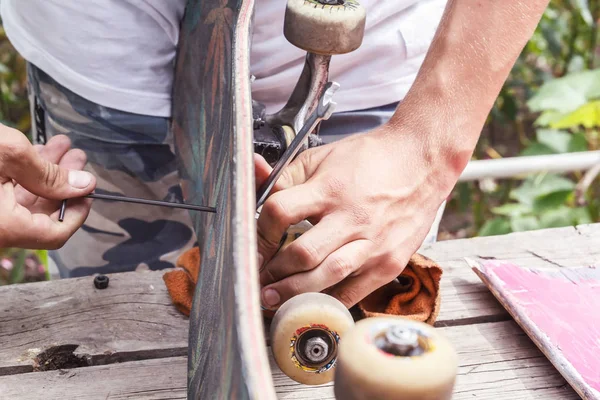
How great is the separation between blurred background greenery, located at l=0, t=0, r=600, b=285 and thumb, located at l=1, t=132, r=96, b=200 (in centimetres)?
109

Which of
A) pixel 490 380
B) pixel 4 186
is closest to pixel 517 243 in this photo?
pixel 490 380

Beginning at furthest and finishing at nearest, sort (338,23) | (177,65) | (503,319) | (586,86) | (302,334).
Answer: (586,86), (177,65), (503,319), (338,23), (302,334)

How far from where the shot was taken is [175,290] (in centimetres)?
86

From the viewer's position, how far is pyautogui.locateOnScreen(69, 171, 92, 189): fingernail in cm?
75

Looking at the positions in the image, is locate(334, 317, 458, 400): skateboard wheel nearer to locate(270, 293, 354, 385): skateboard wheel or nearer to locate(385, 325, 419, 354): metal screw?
locate(385, 325, 419, 354): metal screw

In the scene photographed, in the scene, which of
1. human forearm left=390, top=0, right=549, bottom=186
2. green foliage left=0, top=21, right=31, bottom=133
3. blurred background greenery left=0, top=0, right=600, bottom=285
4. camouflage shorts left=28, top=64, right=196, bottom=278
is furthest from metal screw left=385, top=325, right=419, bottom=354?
green foliage left=0, top=21, right=31, bottom=133

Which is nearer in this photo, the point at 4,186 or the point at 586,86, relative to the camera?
the point at 4,186

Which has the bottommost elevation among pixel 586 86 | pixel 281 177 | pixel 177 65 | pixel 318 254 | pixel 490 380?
pixel 490 380

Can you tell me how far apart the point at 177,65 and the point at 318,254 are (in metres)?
0.43

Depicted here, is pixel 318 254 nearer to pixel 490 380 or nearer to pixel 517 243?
pixel 490 380

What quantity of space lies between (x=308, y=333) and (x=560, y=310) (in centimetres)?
41

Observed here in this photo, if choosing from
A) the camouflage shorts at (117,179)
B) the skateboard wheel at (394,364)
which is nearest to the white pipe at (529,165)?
the camouflage shorts at (117,179)

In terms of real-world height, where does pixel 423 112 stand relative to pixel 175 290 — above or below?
above

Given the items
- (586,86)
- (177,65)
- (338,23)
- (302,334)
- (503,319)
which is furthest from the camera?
(586,86)
